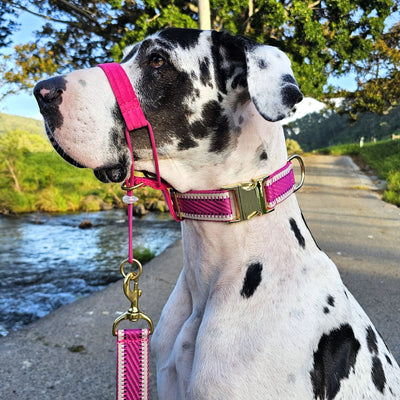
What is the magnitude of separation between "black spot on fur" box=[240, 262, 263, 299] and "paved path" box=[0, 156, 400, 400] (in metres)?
1.63

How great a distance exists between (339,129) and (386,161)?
5588 cm

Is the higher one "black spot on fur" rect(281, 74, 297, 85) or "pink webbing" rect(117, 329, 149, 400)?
"black spot on fur" rect(281, 74, 297, 85)

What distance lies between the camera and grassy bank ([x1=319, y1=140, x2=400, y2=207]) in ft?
37.0

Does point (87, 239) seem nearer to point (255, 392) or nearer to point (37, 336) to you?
point (37, 336)

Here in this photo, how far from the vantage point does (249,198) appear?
1.56 meters

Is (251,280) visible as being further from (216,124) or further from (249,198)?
(216,124)

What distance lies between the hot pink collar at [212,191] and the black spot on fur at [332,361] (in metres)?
0.55

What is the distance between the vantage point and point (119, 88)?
146 cm

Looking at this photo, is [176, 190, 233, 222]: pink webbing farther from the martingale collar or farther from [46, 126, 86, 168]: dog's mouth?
[46, 126, 86, 168]: dog's mouth

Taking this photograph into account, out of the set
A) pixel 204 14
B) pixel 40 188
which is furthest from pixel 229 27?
pixel 40 188

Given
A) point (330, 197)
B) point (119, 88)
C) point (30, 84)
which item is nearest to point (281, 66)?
point (119, 88)

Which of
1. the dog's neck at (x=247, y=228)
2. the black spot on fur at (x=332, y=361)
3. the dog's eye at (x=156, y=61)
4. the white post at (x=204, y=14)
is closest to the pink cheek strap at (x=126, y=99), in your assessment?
the dog's eye at (x=156, y=61)

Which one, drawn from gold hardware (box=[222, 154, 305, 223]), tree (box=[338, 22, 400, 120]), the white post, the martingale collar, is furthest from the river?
tree (box=[338, 22, 400, 120])

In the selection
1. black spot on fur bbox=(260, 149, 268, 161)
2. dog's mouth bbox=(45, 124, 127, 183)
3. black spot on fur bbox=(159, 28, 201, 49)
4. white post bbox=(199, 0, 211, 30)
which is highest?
white post bbox=(199, 0, 211, 30)
